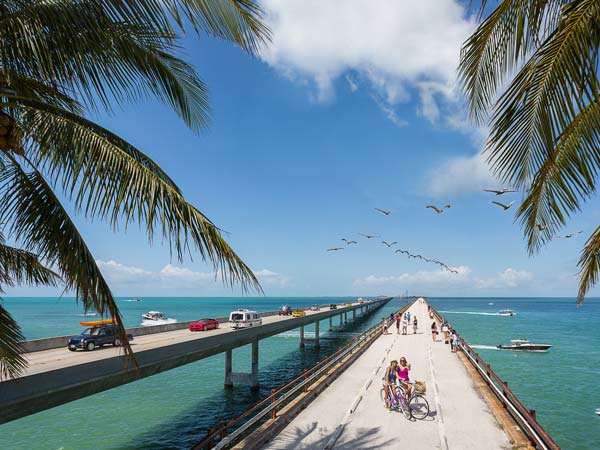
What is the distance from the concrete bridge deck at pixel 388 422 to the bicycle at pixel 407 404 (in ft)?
0.80

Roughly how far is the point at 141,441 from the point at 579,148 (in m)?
23.5

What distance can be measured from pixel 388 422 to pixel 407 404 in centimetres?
100

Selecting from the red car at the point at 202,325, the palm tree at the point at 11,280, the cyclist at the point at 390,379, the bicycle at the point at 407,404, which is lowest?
the bicycle at the point at 407,404

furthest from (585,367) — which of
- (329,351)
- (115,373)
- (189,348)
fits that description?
(115,373)

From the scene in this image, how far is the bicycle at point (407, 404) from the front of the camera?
13.3m

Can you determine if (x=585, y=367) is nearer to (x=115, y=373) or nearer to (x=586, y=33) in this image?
(x=115, y=373)

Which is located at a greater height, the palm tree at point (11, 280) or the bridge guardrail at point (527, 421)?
the palm tree at point (11, 280)

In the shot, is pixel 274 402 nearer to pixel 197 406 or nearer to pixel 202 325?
pixel 197 406

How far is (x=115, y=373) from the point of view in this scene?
42.4 ft

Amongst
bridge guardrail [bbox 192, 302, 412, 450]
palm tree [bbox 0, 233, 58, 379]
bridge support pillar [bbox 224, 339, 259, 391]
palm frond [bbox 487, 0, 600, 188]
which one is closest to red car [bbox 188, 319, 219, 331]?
bridge support pillar [bbox 224, 339, 259, 391]

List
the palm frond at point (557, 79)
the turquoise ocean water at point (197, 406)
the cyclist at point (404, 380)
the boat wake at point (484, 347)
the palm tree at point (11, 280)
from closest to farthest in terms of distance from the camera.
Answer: the palm frond at point (557, 79) → the palm tree at point (11, 280) → the cyclist at point (404, 380) → the turquoise ocean water at point (197, 406) → the boat wake at point (484, 347)

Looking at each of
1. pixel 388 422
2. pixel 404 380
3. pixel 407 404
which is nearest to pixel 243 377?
pixel 404 380

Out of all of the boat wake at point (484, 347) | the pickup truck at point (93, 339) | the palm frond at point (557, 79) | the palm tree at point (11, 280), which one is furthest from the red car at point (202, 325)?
the boat wake at point (484, 347)

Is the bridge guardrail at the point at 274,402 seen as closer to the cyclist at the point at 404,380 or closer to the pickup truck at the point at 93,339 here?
the cyclist at the point at 404,380
